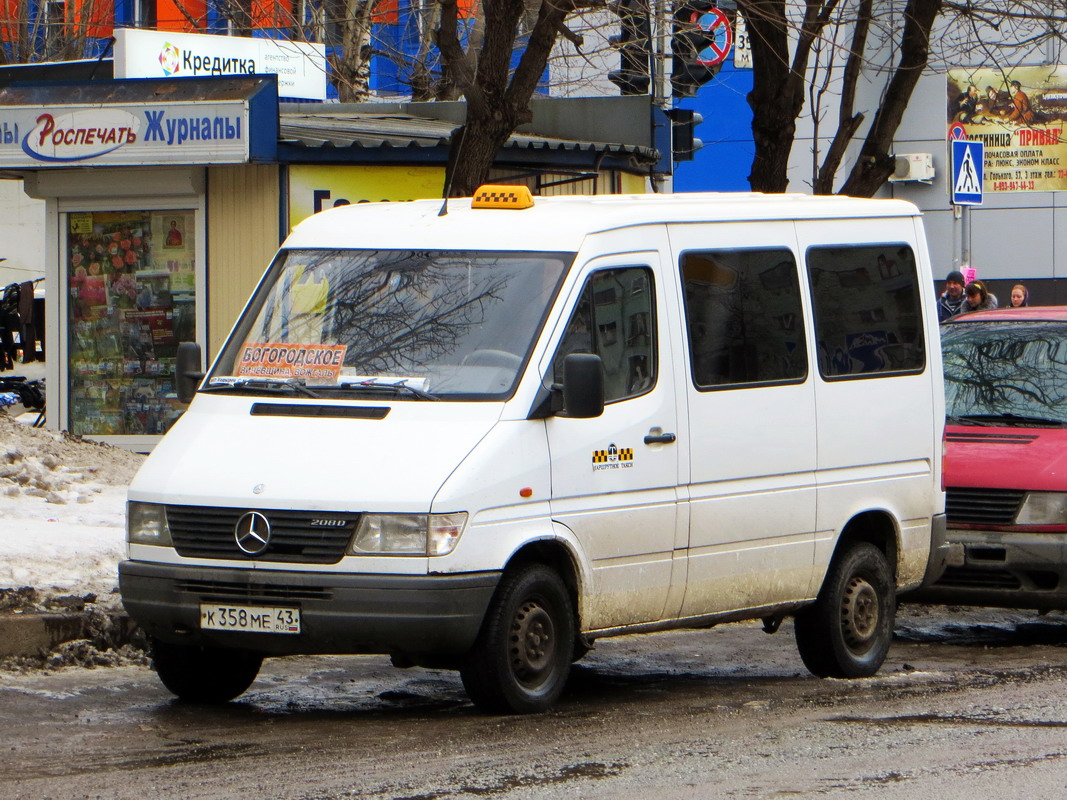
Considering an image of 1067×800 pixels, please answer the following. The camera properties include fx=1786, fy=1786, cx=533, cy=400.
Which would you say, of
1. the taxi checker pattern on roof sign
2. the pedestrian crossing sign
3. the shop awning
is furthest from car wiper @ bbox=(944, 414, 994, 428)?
the pedestrian crossing sign

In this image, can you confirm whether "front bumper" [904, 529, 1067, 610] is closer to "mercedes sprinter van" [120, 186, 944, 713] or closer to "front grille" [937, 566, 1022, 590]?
"front grille" [937, 566, 1022, 590]

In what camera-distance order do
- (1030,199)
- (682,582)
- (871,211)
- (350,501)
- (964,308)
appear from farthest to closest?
(1030,199)
(964,308)
(871,211)
(682,582)
(350,501)

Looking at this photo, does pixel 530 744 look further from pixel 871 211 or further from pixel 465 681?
pixel 871 211

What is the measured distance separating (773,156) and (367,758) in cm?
976

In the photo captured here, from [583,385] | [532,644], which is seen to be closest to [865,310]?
[583,385]

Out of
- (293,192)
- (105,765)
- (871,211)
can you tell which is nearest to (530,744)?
(105,765)

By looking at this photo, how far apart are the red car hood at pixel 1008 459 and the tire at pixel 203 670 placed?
389 centimetres

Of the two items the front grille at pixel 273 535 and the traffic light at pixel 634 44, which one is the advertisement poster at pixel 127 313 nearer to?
the traffic light at pixel 634 44

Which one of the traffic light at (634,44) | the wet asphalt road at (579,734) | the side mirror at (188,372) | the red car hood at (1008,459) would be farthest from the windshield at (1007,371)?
the traffic light at (634,44)

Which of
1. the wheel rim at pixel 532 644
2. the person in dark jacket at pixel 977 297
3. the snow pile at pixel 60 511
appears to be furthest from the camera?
the person in dark jacket at pixel 977 297

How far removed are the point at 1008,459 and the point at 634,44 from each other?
26.3ft

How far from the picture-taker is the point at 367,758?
20.5ft

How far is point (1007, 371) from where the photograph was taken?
10.4 m

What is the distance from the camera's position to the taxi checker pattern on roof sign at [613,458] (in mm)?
7176
